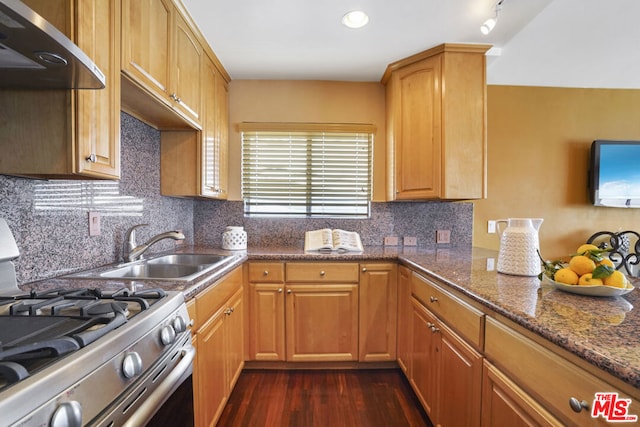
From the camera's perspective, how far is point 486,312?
3.28 ft

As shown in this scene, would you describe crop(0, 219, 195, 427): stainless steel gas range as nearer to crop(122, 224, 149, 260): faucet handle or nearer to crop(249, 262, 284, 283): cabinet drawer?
crop(122, 224, 149, 260): faucet handle

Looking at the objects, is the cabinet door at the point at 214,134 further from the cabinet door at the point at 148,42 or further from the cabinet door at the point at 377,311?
the cabinet door at the point at 377,311

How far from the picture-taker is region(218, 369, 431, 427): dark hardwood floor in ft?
5.21

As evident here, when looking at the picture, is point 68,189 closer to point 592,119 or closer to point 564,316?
point 564,316

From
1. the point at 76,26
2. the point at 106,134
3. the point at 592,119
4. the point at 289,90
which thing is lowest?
the point at 106,134

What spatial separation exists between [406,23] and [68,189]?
2.00 m

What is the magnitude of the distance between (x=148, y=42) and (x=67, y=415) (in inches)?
56.6

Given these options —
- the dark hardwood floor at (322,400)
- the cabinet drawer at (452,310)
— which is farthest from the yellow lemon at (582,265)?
the dark hardwood floor at (322,400)

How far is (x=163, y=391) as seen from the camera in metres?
0.81

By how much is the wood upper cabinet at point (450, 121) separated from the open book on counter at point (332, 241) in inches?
23.1

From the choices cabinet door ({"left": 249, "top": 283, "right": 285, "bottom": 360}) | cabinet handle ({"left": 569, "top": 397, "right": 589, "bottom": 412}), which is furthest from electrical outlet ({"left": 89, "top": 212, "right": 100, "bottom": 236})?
cabinet handle ({"left": 569, "top": 397, "right": 589, "bottom": 412})

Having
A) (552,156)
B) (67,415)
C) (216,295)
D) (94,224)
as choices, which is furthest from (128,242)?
(552,156)

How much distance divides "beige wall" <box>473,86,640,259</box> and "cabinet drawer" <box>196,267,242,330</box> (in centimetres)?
203

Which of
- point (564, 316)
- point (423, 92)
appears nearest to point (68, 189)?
point (564, 316)
